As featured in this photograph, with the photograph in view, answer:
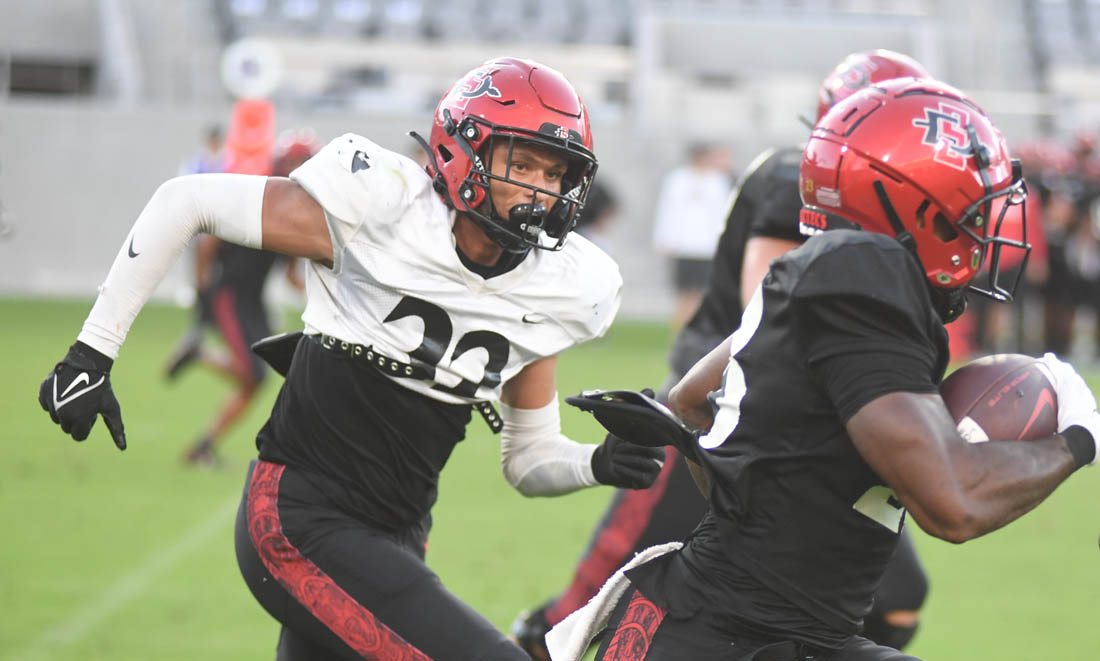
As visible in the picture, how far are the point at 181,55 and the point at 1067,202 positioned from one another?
12.8m

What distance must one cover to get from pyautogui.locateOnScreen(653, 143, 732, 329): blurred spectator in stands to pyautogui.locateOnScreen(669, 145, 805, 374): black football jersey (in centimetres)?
775

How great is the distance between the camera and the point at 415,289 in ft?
9.53

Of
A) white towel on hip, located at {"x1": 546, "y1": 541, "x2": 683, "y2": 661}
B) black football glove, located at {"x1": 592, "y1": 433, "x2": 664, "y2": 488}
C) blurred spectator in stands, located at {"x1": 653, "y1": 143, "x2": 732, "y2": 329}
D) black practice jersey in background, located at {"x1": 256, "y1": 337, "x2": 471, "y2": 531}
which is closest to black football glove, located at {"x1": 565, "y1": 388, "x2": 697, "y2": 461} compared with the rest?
white towel on hip, located at {"x1": 546, "y1": 541, "x2": 683, "y2": 661}

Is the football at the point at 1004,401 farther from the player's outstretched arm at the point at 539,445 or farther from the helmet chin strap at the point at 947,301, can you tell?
the player's outstretched arm at the point at 539,445

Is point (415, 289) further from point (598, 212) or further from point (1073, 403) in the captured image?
point (598, 212)

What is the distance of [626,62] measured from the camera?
829 inches

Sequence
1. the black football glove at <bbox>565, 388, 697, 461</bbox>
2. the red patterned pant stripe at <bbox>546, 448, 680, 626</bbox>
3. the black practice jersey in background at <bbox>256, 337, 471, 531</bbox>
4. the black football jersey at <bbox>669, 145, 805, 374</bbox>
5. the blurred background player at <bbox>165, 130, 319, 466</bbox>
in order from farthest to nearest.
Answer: the blurred background player at <bbox>165, 130, 319, 466</bbox>, the red patterned pant stripe at <bbox>546, 448, 680, 626</bbox>, the black football jersey at <bbox>669, 145, 805, 374</bbox>, the black practice jersey in background at <bbox>256, 337, 471, 531</bbox>, the black football glove at <bbox>565, 388, 697, 461</bbox>

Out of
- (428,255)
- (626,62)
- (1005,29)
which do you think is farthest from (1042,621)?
(1005,29)

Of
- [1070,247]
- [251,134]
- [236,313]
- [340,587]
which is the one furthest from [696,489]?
[1070,247]

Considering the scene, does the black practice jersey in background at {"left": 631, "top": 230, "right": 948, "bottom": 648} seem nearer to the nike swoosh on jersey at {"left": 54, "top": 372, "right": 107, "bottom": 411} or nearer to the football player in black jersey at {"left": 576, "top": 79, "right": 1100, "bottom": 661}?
the football player in black jersey at {"left": 576, "top": 79, "right": 1100, "bottom": 661}

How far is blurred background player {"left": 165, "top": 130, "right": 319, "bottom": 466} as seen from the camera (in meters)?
7.13

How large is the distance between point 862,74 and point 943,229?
1481 millimetres

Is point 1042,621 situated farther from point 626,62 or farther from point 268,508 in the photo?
point 626,62

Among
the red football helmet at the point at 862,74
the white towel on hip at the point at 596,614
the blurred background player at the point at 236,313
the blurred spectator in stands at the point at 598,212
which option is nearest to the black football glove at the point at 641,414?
the white towel on hip at the point at 596,614
